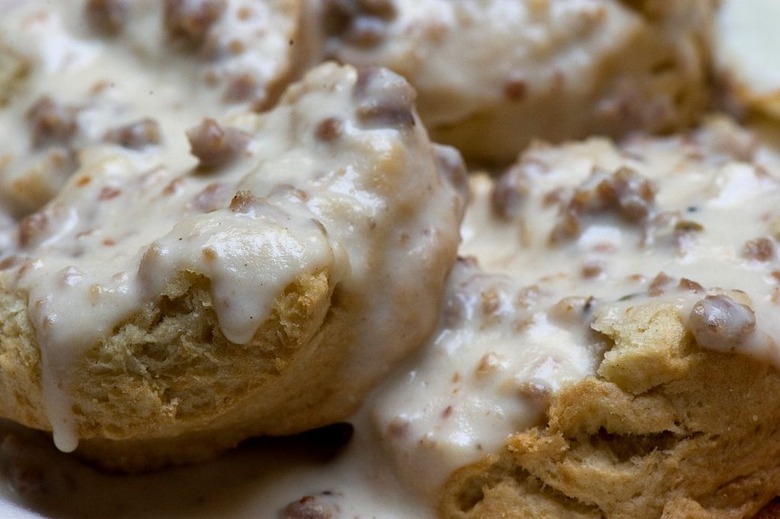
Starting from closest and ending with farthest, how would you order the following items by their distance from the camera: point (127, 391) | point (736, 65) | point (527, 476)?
point (127, 391), point (527, 476), point (736, 65)

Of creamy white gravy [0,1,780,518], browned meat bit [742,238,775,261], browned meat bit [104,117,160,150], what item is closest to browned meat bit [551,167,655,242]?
creamy white gravy [0,1,780,518]

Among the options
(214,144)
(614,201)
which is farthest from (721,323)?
(214,144)

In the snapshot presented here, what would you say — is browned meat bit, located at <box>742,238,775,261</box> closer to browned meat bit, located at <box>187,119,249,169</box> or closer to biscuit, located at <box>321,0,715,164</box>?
biscuit, located at <box>321,0,715,164</box>

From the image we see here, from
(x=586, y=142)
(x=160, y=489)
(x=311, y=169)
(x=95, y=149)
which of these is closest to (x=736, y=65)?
(x=586, y=142)

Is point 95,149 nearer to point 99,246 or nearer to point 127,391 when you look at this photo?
point 99,246

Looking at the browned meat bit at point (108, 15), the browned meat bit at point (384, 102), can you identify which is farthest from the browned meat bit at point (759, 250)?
the browned meat bit at point (108, 15)

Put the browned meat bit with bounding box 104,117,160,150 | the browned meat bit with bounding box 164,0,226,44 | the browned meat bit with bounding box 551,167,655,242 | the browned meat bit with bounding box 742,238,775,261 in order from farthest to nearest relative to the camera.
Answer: the browned meat bit with bounding box 164,0,226,44
the browned meat bit with bounding box 104,117,160,150
the browned meat bit with bounding box 551,167,655,242
the browned meat bit with bounding box 742,238,775,261

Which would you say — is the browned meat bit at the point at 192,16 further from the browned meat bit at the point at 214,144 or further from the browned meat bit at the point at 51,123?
the browned meat bit at the point at 214,144

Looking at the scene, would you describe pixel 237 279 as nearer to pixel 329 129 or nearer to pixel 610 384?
pixel 329 129
